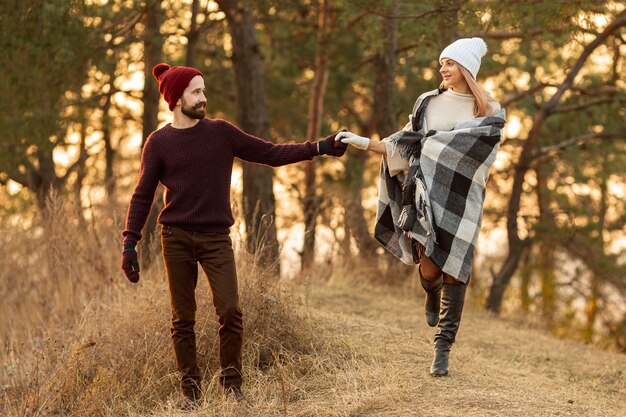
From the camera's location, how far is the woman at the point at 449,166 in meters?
5.57

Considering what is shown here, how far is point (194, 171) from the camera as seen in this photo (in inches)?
211

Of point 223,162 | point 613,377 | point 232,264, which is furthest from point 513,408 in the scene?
point 613,377

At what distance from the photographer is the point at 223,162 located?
17.9 feet

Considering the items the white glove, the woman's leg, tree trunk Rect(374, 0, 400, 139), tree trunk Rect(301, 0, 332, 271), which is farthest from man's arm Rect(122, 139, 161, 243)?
tree trunk Rect(301, 0, 332, 271)

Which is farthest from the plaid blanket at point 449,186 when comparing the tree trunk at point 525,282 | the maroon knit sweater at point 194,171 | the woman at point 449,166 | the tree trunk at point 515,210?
the tree trunk at point 525,282

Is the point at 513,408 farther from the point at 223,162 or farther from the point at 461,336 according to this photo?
the point at 461,336

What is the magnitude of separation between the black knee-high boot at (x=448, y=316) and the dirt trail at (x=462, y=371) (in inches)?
7.3

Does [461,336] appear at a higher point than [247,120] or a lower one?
lower

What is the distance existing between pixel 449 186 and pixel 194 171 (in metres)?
1.47

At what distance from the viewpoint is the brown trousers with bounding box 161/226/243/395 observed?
5.38 m

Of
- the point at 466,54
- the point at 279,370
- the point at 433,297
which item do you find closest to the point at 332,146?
the point at 466,54

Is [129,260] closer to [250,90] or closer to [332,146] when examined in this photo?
[332,146]

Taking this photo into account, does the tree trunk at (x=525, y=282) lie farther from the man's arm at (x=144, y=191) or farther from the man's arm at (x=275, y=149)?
the man's arm at (x=144, y=191)

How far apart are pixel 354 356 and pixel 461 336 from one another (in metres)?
2.75
